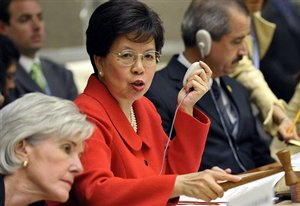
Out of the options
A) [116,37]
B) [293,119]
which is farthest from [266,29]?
[116,37]

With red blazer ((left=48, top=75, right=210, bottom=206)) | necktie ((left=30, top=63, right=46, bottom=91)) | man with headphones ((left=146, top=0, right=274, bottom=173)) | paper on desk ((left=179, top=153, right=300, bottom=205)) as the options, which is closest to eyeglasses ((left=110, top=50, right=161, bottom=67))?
red blazer ((left=48, top=75, right=210, bottom=206))

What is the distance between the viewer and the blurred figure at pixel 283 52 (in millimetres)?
5332

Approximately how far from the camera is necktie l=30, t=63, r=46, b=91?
527 centimetres

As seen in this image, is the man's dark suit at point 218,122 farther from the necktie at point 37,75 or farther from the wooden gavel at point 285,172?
the necktie at point 37,75

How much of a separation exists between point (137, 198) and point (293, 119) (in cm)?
176

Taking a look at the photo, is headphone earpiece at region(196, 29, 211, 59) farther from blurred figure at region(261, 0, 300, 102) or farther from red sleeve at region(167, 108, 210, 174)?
blurred figure at region(261, 0, 300, 102)

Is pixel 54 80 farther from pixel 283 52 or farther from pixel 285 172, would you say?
pixel 285 172

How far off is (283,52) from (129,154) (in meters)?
2.55

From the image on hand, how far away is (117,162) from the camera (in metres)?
3.02

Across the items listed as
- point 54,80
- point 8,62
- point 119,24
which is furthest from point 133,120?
point 54,80

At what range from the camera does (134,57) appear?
10.1 feet

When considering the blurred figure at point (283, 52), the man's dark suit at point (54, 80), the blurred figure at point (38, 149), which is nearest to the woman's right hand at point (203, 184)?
the blurred figure at point (38, 149)

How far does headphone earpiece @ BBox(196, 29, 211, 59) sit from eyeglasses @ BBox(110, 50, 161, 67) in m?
1.08

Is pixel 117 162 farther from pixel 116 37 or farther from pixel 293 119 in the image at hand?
pixel 293 119
